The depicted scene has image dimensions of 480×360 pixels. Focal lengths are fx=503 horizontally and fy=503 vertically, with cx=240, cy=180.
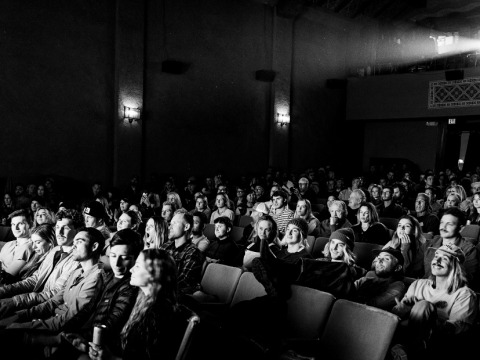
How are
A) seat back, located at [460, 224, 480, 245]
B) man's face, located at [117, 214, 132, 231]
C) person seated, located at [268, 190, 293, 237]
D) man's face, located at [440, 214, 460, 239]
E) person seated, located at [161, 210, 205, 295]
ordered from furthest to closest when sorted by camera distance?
person seated, located at [268, 190, 293, 237]
seat back, located at [460, 224, 480, 245]
man's face, located at [117, 214, 132, 231]
man's face, located at [440, 214, 460, 239]
person seated, located at [161, 210, 205, 295]

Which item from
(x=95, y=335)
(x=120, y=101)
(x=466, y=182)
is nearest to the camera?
(x=95, y=335)

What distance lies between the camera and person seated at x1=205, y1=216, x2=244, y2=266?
4.46 metres

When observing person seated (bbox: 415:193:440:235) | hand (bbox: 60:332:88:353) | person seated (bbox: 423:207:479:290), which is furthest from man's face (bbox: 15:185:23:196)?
person seated (bbox: 423:207:479:290)

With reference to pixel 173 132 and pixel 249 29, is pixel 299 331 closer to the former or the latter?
pixel 173 132

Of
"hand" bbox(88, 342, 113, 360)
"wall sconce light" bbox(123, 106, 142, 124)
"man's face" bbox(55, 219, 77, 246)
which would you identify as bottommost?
"hand" bbox(88, 342, 113, 360)

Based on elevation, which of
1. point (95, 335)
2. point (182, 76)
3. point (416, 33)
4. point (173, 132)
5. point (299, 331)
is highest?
point (416, 33)

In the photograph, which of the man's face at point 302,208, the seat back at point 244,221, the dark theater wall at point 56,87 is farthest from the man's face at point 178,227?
the dark theater wall at point 56,87

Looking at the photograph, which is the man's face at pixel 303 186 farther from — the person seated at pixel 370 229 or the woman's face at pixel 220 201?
the person seated at pixel 370 229

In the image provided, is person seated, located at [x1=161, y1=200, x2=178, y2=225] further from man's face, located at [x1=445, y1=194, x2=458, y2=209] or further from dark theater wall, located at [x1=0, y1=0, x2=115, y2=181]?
dark theater wall, located at [x1=0, y1=0, x2=115, y2=181]

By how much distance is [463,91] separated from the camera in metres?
12.3

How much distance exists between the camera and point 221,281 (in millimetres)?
3574

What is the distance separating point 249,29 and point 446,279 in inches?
404

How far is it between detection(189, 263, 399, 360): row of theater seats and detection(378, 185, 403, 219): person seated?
342cm

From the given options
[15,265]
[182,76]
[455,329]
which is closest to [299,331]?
[455,329]
